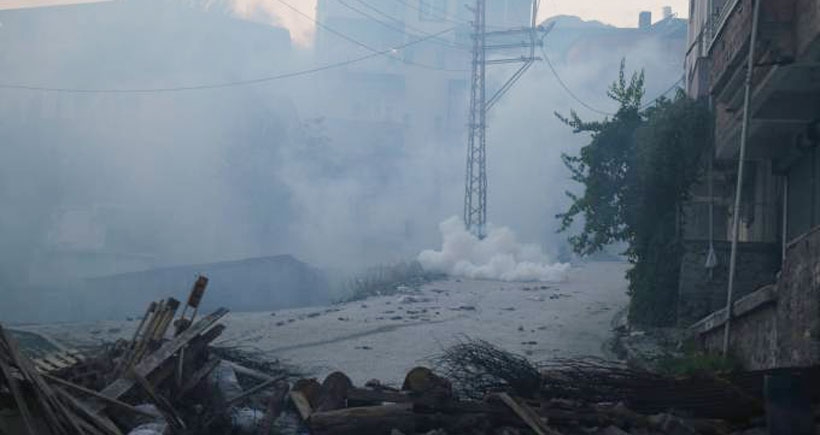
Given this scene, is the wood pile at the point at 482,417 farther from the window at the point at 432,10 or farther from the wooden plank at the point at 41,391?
the window at the point at 432,10

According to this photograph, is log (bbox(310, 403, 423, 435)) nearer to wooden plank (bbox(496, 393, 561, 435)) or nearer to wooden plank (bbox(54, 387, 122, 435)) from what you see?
wooden plank (bbox(496, 393, 561, 435))

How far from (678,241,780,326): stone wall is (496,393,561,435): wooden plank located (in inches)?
291

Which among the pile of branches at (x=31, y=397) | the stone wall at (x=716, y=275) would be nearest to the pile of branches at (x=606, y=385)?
the pile of branches at (x=31, y=397)

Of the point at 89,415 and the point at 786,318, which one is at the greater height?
the point at 786,318

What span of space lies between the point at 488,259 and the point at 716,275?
58.2 feet

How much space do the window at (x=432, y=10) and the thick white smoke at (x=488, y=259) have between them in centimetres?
1992

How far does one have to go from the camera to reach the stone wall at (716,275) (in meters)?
12.3

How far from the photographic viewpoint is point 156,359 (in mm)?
6895

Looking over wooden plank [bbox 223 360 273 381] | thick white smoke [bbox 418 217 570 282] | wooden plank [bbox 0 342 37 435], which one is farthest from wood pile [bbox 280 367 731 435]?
thick white smoke [bbox 418 217 570 282]

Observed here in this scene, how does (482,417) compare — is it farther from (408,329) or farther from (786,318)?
(408,329)

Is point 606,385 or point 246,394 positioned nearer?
point 606,385

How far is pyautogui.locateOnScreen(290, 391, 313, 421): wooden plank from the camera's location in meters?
6.41

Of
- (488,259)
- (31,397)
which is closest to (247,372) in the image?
(31,397)

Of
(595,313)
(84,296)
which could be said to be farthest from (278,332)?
(84,296)
